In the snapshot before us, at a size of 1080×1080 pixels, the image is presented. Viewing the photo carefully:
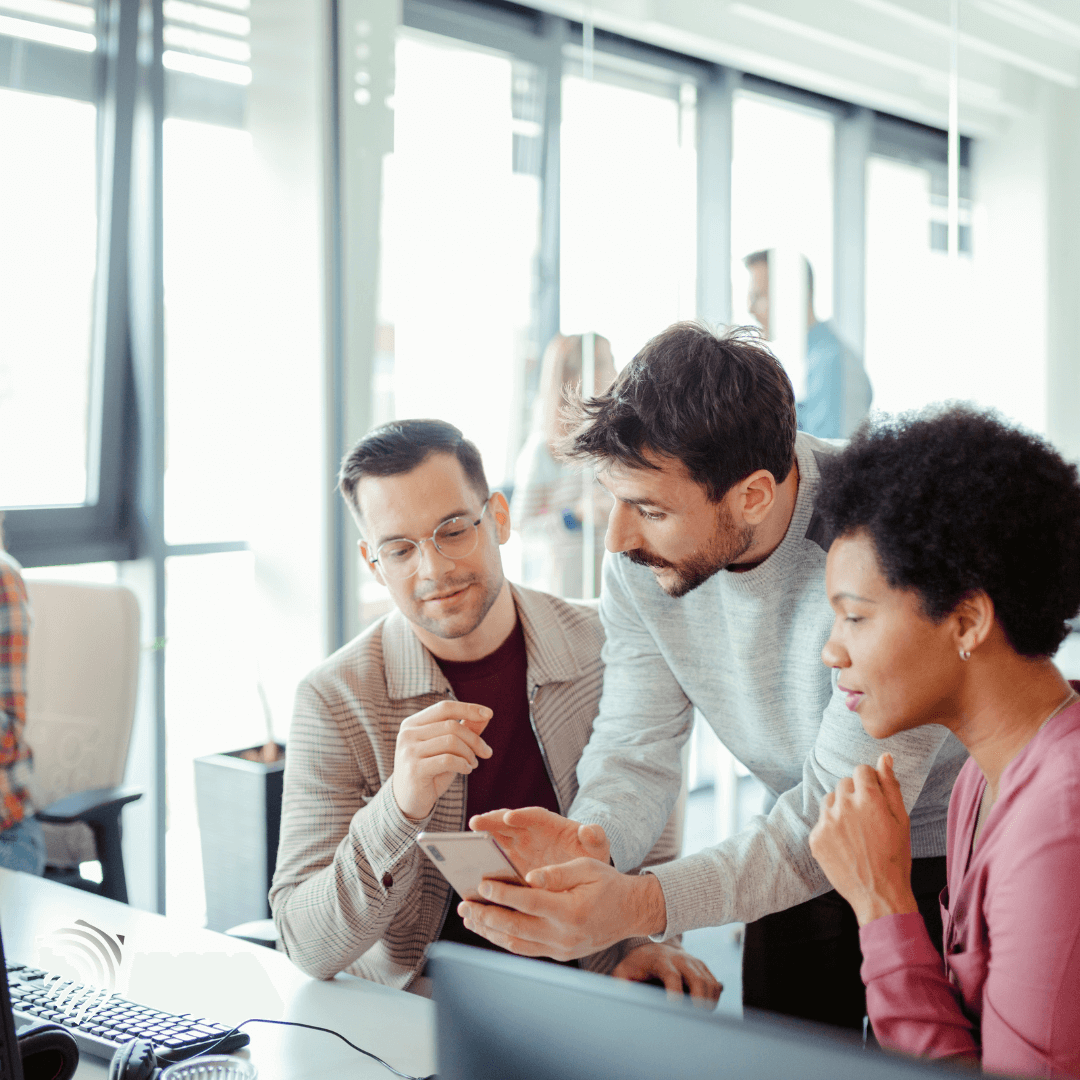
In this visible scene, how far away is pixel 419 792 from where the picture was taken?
57.4 inches

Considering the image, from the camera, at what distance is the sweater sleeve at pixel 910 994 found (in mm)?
1091

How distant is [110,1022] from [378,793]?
0.42 m

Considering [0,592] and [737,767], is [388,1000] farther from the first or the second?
→ [737,767]

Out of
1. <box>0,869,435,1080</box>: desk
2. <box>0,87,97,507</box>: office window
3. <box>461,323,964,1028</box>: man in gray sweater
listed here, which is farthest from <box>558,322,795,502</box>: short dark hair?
<box>0,87,97,507</box>: office window

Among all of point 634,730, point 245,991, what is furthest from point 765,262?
point 245,991

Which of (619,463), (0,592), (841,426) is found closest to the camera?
(619,463)

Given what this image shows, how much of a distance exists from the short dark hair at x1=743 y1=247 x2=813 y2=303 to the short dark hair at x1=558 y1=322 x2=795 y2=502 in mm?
1627

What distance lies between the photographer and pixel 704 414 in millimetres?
1521

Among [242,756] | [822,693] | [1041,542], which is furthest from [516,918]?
[242,756]

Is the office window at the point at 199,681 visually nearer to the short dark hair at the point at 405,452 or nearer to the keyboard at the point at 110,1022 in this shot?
the short dark hair at the point at 405,452

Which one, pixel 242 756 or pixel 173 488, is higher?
pixel 173 488

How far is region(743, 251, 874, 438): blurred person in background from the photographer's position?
9.78ft

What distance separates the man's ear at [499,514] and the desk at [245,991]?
745 millimetres

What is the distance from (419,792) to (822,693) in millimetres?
575
